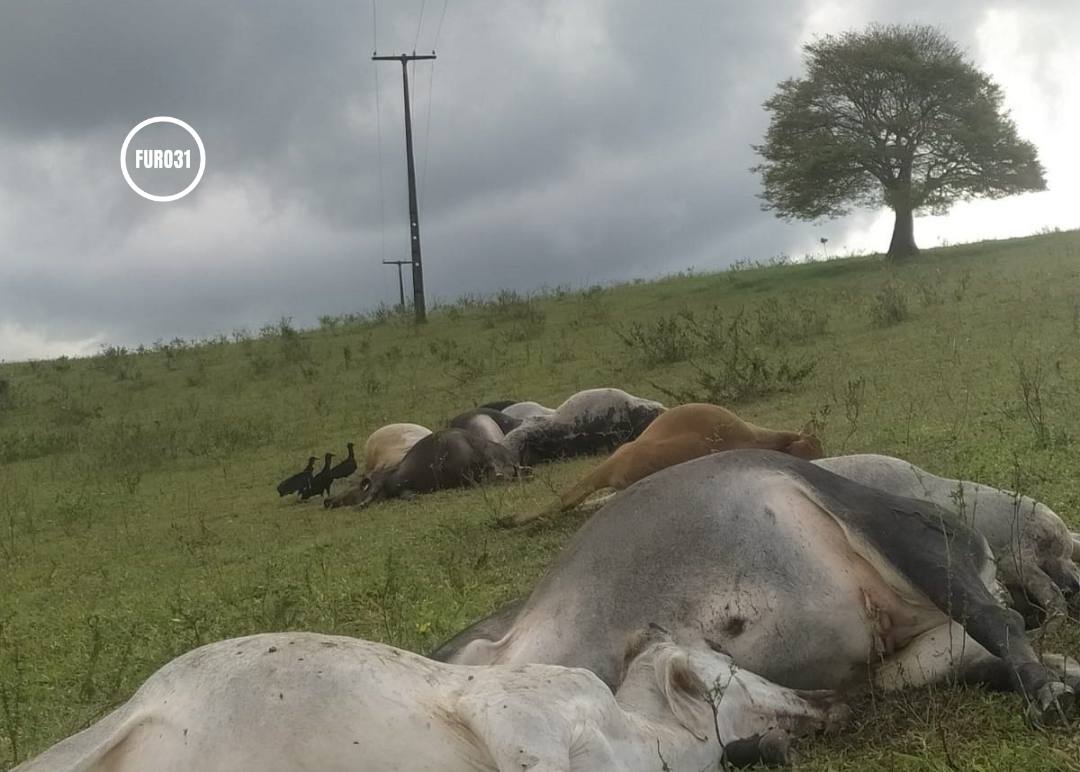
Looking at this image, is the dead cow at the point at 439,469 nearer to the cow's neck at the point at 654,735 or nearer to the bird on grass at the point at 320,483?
the bird on grass at the point at 320,483

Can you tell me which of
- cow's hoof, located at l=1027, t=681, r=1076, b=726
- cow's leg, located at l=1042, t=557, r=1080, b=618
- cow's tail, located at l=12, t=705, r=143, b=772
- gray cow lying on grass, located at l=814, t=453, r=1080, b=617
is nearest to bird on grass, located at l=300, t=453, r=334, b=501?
gray cow lying on grass, located at l=814, t=453, r=1080, b=617

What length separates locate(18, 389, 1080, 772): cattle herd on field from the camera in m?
2.42

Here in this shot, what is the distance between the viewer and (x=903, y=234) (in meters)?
26.8

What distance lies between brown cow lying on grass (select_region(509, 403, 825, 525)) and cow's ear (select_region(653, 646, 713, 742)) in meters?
3.62

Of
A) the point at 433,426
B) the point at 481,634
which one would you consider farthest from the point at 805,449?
the point at 433,426

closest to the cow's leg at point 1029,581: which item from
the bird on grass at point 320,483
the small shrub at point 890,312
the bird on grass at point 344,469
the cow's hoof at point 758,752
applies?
the cow's hoof at point 758,752

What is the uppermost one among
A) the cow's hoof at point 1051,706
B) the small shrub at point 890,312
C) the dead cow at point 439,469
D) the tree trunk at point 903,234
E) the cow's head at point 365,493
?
the tree trunk at point 903,234

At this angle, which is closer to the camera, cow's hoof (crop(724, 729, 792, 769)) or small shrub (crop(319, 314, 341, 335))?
cow's hoof (crop(724, 729, 792, 769))

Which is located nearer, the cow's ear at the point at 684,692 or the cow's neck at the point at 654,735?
the cow's neck at the point at 654,735

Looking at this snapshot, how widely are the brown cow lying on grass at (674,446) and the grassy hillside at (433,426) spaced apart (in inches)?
10.7

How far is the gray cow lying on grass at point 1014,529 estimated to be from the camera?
4184 millimetres

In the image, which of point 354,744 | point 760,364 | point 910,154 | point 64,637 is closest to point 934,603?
point 354,744

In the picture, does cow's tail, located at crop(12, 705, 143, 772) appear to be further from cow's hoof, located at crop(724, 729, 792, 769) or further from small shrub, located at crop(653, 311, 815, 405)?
small shrub, located at crop(653, 311, 815, 405)

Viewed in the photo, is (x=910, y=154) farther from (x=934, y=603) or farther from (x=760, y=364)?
(x=934, y=603)
